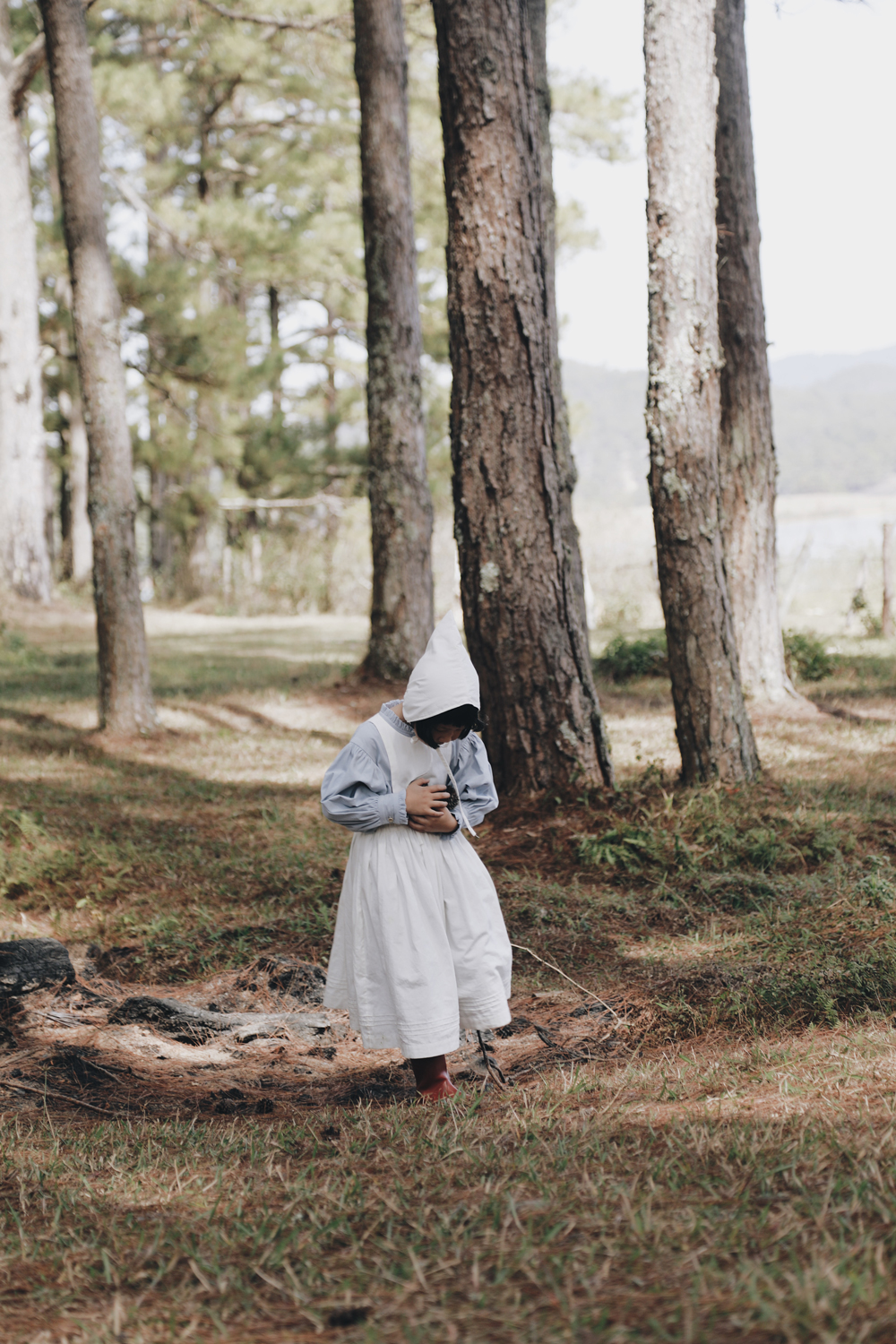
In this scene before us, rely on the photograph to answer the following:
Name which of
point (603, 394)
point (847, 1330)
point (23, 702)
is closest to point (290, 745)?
point (23, 702)

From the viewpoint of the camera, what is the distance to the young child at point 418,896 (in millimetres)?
2969

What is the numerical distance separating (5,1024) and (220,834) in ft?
7.70

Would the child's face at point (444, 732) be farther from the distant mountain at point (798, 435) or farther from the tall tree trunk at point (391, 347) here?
the distant mountain at point (798, 435)

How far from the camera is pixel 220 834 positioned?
6.06 m

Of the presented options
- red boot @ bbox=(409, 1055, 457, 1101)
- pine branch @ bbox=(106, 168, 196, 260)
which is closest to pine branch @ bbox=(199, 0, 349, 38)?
pine branch @ bbox=(106, 168, 196, 260)

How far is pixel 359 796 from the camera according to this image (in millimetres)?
3061

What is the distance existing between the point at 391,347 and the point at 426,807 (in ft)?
26.3

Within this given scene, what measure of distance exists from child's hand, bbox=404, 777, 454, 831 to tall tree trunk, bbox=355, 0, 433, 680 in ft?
22.9

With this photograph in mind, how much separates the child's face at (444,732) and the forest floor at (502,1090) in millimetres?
1034

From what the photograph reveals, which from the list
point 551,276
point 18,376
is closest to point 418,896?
point 551,276

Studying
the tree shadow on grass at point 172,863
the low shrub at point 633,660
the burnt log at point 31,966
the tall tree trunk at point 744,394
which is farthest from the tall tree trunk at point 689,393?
the low shrub at point 633,660

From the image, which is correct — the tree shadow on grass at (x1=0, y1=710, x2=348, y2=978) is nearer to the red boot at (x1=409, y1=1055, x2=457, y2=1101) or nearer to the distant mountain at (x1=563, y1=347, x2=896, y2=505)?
the red boot at (x1=409, y1=1055, x2=457, y2=1101)

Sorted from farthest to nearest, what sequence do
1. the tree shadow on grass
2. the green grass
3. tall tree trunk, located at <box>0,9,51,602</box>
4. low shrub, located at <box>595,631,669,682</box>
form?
tall tree trunk, located at <box>0,9,51,602</box> → low shrub, located at <box>595,631,669,682</box> → the tree shadow on grass → the green grass

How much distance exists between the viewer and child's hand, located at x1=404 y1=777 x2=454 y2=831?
303 cm
